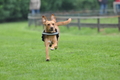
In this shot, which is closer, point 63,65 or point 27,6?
point 63,65

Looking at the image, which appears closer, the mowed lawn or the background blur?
the mowed lawn

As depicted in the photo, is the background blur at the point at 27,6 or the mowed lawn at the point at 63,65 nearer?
the mowed lawn at the point at 63,65

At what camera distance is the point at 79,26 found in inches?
995

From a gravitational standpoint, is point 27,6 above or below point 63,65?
above

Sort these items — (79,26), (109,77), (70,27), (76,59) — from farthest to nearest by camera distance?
(70,27), (79,26), (76,59), (109,77)

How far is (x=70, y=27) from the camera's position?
1063 inches

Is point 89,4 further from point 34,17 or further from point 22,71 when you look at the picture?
point 22,71

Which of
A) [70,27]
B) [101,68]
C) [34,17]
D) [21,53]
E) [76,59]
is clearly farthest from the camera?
[34,17]

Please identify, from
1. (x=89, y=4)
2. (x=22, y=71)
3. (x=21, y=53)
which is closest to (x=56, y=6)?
(x=89, y=4)

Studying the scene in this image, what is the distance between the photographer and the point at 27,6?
49812 millimetres

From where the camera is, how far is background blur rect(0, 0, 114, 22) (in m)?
47.1

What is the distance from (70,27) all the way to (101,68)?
18445 millimetres

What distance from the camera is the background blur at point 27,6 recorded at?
47112mm

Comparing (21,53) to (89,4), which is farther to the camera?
(89,4)
